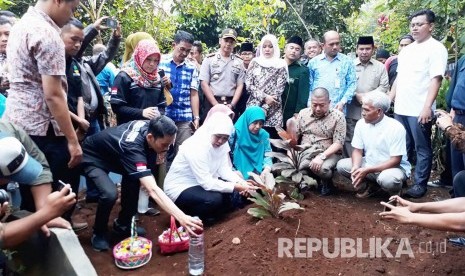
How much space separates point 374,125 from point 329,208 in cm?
98

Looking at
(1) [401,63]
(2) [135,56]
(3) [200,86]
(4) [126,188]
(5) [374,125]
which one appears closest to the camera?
(4) [126,188]

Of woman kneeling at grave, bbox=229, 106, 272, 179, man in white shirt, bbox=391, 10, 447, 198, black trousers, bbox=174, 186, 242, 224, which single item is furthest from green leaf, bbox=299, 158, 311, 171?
man in white shirt, bbox=391, 10, 447, 198

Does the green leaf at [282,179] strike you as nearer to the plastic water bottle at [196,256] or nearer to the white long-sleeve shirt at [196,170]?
the white long-sleeve shirt at [196,170]

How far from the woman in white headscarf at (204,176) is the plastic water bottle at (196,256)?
2.37 ft

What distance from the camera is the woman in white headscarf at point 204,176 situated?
11.7 feet

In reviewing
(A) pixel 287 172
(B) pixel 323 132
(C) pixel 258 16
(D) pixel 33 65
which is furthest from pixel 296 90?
(C) pixel 258 16

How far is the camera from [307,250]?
3.03 meters

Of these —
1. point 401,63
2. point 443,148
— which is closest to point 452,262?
point 401,63

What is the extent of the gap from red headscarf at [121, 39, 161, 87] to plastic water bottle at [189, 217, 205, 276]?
1555 millimetres

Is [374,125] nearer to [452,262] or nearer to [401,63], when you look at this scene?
[401,63]

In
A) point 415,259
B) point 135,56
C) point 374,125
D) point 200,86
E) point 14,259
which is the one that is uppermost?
point 135,56

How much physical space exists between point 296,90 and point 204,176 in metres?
2.02

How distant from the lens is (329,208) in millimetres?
3818

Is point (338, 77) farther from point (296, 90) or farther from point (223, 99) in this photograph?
point (223, 99)
